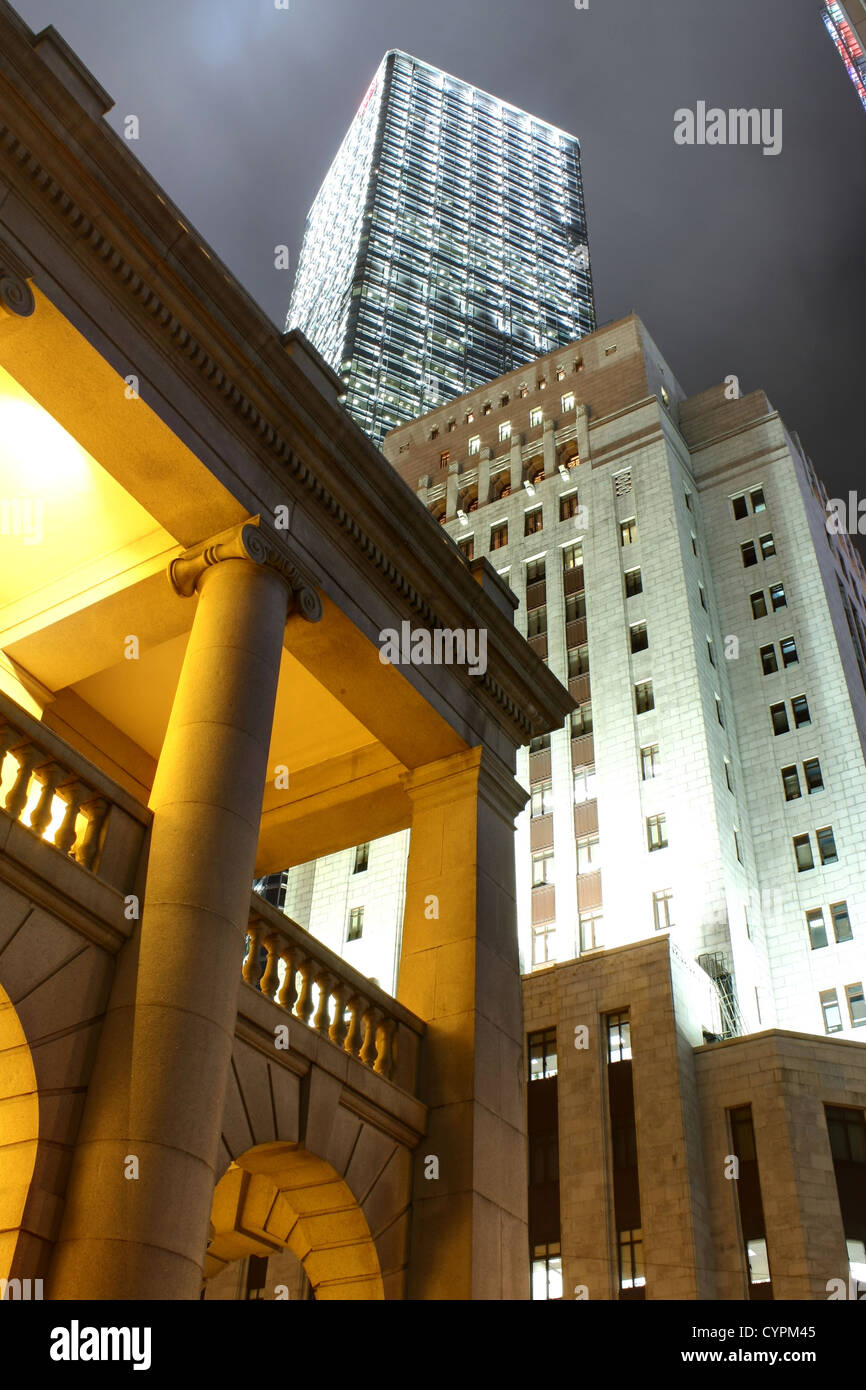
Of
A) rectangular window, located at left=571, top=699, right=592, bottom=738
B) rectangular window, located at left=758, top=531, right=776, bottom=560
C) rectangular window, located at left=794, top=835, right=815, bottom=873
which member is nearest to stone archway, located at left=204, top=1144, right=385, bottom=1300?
rectangular window, located at left=794, top=835, right=815, bottom=873

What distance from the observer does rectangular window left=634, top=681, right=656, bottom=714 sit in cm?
6581

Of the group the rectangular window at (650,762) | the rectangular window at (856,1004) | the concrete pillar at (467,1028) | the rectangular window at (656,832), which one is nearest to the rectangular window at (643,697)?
the rectangular window at (650,762)

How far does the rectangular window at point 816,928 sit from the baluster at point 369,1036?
1796 inches

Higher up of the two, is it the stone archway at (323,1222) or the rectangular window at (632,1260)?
the rectangular window at (632,1260)

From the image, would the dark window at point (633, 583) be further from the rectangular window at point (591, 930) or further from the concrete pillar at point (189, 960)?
the concrete pillar at point (189, 960)

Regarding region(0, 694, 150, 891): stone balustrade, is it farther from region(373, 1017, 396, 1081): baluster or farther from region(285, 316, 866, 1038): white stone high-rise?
region(285, 316, 866, 1038): white stone high-rise

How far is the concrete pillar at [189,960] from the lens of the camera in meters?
10.7

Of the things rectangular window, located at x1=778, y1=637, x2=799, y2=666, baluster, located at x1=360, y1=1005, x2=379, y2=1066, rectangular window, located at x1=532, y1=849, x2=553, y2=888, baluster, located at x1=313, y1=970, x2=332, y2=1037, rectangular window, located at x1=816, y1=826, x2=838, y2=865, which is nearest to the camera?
baluster, located at x1=313, y1=970, x2=332, y2=1037

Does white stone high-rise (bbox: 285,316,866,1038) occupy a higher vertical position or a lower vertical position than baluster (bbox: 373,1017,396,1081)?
higher

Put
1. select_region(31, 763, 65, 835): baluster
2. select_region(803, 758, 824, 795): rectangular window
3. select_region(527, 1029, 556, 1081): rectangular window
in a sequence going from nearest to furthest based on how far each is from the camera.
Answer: select_region(31, 763, 65, 835): baluster → select_region(527, 1029, 556, 1081): rectangular window → select_region(803, 758, 824, 795): rectangular window

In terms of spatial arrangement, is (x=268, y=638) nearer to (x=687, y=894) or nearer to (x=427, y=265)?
(x=687, y=894)

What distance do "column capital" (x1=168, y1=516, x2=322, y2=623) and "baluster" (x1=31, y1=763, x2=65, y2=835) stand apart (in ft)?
12.7

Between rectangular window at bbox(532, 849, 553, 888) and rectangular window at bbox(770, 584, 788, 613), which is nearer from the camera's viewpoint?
rectangular window at bbox(532, 849, 553, 888)

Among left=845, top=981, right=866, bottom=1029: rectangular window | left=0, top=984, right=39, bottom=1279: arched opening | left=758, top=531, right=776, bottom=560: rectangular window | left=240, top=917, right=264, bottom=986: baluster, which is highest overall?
left=758, top=531, right=776, bottom=560: rectangular window
